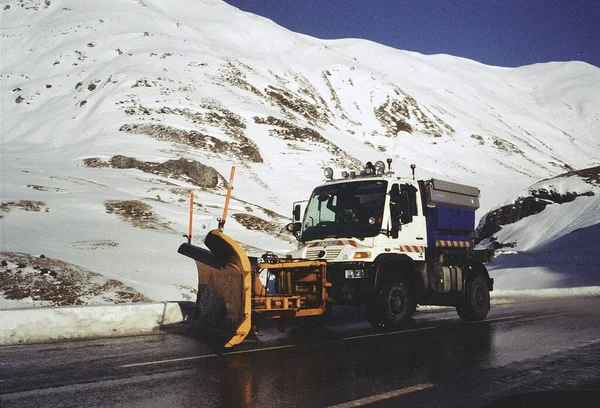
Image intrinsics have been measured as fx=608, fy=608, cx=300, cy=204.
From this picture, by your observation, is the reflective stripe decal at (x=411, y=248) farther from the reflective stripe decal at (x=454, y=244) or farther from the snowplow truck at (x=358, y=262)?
the reflective stripe decal at (x=454, y=244)

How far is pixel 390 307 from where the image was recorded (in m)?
10.9

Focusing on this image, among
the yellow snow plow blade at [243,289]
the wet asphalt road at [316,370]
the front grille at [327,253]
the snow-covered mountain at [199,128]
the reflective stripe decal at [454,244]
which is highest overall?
the snow-covered mountain at [199,128]

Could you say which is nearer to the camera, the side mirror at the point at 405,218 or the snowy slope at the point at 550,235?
the side mirror at the point at 405,218

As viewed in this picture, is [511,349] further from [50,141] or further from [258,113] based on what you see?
[258,113]

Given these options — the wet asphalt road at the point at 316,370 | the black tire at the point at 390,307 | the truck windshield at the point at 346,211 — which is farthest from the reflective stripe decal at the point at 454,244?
the wet asphalt road at the point at 316,370

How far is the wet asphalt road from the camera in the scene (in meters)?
5.79

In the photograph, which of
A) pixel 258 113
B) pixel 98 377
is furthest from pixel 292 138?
pixel 98 377

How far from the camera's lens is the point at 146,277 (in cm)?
1748

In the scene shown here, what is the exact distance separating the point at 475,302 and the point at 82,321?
8065 mm

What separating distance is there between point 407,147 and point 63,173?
6200 cm

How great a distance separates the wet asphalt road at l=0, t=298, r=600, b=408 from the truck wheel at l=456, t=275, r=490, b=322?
7.12 ft

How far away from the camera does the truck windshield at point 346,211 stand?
11.0 meters

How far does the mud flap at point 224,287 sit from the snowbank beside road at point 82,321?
44.1 inches

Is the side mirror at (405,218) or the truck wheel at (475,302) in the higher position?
the side mirror at (405,218)
